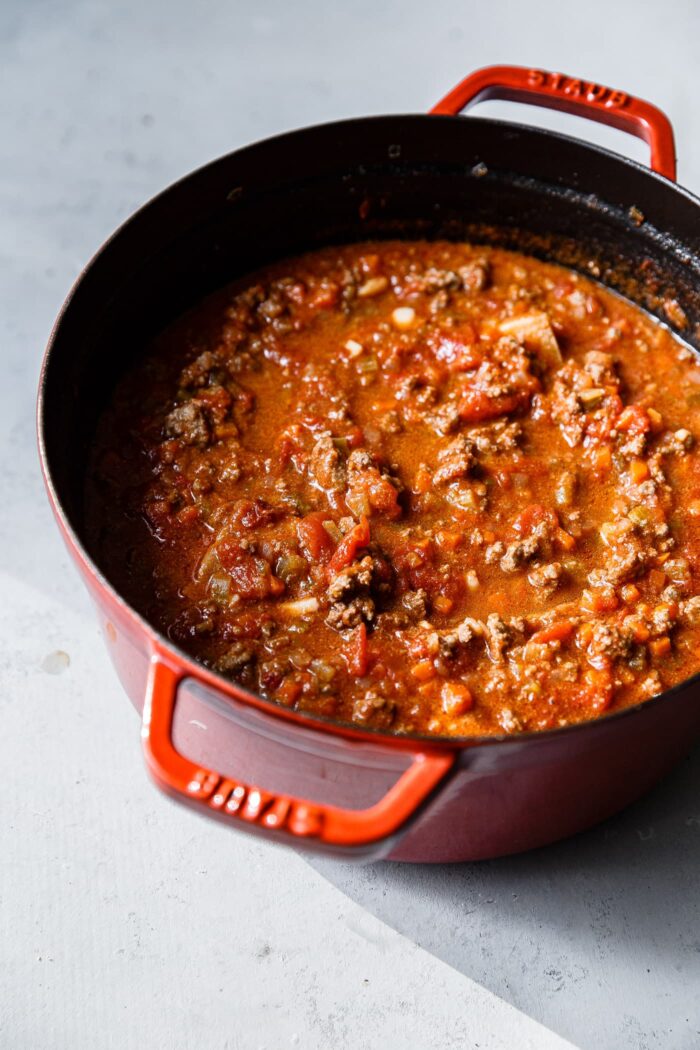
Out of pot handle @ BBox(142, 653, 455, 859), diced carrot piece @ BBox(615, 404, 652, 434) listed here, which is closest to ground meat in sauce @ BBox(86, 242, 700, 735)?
diced carrot piece @ BBox(615, 404, 652, 434)

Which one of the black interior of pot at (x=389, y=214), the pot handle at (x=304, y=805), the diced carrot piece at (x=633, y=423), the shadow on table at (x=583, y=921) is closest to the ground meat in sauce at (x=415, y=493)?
the diced carrot piece at (x=633, y=423)

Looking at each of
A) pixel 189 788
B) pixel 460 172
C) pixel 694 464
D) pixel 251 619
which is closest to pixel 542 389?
pixel 694 464

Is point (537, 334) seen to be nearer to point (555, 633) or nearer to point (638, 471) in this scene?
point (638, 471)

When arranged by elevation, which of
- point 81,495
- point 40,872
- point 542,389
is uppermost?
point 542,389

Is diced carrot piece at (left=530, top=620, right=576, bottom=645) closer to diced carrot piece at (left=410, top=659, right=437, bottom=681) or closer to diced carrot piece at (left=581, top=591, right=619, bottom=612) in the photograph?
diced carrot piece at (left=581, top=591, right=619, bottom=612)

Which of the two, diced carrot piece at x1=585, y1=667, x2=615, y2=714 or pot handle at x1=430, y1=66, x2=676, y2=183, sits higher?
pot handle at x1=430, y1=66, x2=676, y2=183

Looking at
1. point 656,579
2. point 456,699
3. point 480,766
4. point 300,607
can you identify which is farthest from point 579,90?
point 480,766

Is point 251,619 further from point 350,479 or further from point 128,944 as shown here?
point 128,944
